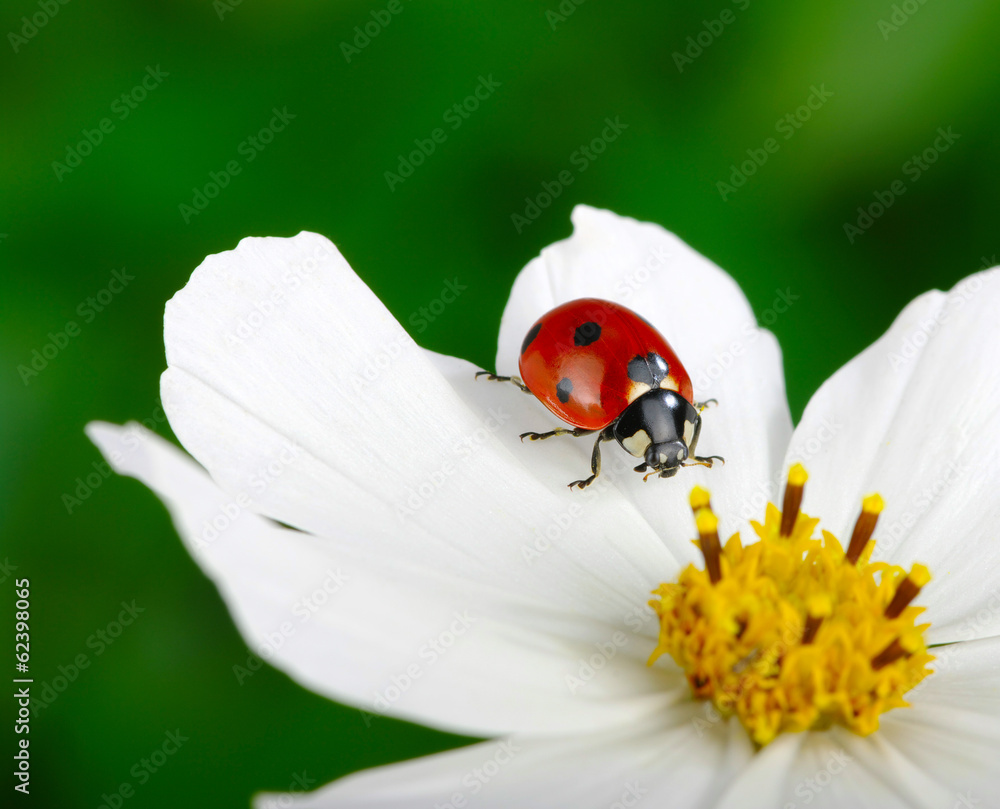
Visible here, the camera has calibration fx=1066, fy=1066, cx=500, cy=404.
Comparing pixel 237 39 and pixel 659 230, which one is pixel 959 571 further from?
pixel 237 39

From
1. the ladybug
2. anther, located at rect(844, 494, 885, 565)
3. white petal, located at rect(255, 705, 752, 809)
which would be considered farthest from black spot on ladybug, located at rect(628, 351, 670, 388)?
white petal, located at rect(255, 705, 752, 809)

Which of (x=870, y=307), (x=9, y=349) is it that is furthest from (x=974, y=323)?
(x=9, y=349)

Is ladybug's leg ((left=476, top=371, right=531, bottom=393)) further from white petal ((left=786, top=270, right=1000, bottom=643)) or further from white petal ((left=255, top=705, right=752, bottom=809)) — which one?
white petal ((left=255, top=705, right=752, bottom=809))

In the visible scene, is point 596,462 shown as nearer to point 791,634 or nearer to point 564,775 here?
point 791,634

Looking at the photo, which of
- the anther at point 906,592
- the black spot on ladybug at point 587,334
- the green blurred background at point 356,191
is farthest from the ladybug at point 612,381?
the green blurred background at point 356,191

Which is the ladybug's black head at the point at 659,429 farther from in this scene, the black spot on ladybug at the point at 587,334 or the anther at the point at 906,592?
the anther at the point at 906,592
